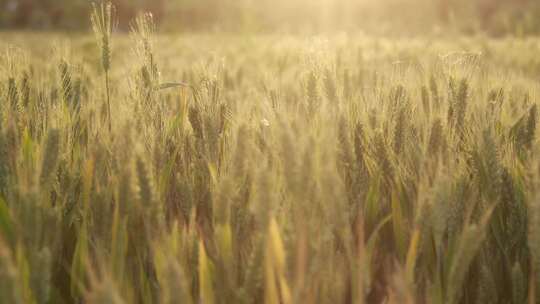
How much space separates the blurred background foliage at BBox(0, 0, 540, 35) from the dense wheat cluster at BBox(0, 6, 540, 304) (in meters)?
5.63

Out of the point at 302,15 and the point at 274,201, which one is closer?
the point at 274,201

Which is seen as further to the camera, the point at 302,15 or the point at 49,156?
the point at 302,15

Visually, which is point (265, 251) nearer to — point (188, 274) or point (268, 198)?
point (268, 198)

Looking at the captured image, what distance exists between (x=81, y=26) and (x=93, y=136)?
13276mm

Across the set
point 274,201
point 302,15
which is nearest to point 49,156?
point 274,201

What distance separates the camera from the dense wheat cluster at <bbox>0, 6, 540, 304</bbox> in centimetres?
62

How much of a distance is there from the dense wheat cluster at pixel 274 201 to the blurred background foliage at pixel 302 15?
563 cm

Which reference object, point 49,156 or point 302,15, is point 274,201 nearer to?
point 49,156

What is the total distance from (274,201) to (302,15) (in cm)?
1040

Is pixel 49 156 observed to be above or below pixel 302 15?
below

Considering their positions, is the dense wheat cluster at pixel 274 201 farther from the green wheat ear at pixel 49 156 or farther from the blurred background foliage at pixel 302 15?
the blurred background foliage at pixel 302 15

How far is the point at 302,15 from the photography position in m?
10.6

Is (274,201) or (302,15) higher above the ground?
(302,15)

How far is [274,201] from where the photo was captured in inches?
26.0
